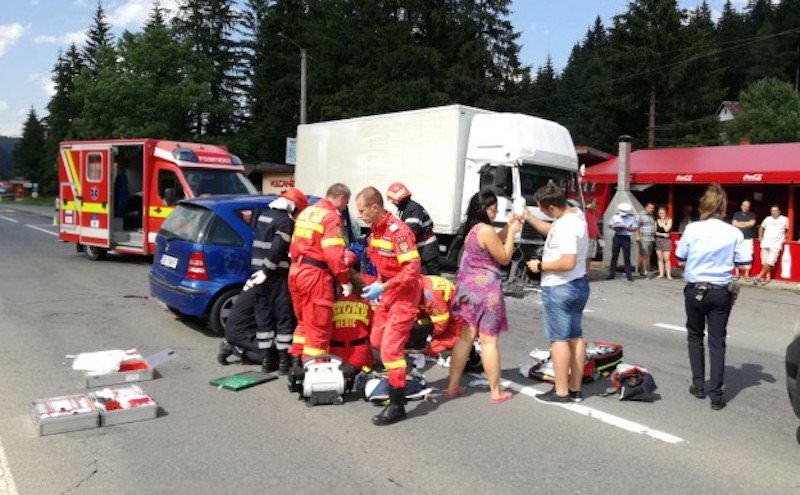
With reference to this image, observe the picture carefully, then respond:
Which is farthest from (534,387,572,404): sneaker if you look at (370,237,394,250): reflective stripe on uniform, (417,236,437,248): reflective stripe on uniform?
(417,236,437,248): reflective stripe on uniform

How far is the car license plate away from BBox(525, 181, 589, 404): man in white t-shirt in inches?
169

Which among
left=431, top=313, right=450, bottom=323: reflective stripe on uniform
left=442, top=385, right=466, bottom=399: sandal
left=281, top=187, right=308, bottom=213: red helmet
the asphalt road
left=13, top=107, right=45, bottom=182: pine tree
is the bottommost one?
the asphalt road

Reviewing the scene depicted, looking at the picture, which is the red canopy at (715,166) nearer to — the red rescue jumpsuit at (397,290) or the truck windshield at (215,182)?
the truck windshield at (215,182)

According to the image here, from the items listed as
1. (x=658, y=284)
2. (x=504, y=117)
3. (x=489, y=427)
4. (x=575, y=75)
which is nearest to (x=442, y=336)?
(x=489, y=427)

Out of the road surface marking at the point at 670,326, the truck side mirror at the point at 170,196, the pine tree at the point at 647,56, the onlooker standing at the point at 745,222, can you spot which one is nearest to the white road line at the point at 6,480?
the road surface marking at the point at 670,326

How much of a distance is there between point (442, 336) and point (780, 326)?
6.18 meters

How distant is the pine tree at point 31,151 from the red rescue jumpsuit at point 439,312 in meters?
94.4

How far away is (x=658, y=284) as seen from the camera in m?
14.4

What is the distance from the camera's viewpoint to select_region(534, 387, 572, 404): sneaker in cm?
546

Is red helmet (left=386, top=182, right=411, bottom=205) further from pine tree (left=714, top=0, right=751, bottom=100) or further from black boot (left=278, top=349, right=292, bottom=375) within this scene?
pine tree (left=714, top=0, right=751, bottom=100)

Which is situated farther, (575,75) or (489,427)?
(575,75)

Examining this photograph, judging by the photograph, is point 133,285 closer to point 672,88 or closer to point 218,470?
point 218,470

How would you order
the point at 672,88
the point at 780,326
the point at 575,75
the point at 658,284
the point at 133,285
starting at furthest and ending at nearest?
the point at 575,75 < the point at 672,88 < the point at 658,284 < the point at 133,285 < the point at 780,326

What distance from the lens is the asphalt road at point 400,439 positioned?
12.9ft
